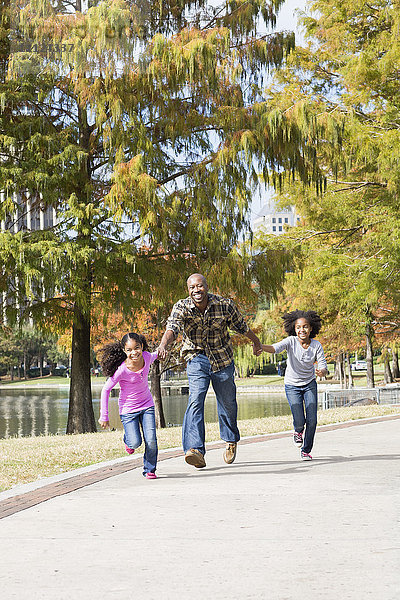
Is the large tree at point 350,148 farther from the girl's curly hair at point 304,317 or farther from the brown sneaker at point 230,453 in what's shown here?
the brown sneaker at point 230,453

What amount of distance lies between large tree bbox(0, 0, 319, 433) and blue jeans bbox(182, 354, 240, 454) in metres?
6.81

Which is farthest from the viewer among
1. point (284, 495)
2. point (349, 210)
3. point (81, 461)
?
point (349, 210)

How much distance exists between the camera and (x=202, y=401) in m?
7.53

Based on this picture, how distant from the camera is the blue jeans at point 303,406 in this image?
27.6 ft

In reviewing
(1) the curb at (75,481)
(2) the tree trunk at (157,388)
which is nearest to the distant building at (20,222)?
(1) the curb at (75,481)

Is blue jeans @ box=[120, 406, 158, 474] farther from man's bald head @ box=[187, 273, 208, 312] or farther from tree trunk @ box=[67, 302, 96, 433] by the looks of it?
tree trunk @ box=[67, 302, 96, 433]

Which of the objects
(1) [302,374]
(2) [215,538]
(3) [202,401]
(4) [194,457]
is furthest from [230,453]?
(2) [215,538]

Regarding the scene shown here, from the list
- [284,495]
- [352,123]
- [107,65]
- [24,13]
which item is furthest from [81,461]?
[352,123]

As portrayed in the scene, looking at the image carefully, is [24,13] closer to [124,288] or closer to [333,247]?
[124,288]

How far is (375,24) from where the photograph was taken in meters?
19.4

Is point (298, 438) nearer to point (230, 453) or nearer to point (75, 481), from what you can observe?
point (230, 453)

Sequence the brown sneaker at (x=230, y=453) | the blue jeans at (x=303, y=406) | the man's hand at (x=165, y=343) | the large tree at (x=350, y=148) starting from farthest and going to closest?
the large tree at (x=350, y=148), the blue jeans at (x=303, y=406), the brown sneaker at (x=230, y=453), the man's hand at (x=165, y=343)

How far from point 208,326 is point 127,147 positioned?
8740 mm

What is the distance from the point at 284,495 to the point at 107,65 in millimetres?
10967
